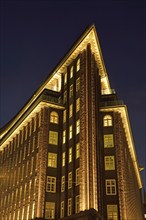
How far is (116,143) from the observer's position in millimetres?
46875

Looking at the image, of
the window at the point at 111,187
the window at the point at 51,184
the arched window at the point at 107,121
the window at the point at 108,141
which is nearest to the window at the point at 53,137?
the window at the point at 51,184

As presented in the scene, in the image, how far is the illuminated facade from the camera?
41531 mm

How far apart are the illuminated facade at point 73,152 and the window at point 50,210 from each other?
7cm

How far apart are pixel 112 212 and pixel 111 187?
11.7ft

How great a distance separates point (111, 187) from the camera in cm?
4391

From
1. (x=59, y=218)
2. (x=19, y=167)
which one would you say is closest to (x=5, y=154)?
(x=19, y=167)

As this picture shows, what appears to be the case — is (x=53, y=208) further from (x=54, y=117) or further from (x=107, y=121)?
(x=107, y=121)

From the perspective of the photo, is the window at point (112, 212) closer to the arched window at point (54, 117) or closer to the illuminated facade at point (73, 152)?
the illuminated facade at point (73, 152)

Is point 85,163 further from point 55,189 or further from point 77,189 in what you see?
point 55,189

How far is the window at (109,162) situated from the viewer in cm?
4538

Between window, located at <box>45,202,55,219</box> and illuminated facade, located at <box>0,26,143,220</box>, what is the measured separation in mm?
67

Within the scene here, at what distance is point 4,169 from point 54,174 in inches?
896

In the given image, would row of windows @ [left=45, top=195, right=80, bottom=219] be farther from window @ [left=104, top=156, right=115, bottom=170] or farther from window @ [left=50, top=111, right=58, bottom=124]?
window @ [left=50, top=111, right=58, bottom=124]

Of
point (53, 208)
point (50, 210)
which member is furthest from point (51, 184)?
point (50, 210)
